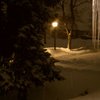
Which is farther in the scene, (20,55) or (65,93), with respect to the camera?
(65,93)

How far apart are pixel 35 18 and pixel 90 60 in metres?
13.2

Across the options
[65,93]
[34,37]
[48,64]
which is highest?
[34,37]

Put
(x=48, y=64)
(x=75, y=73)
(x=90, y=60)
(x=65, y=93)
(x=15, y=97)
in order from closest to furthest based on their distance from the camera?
(x=48, y=64) < (x=15, y=97) < (x=65, y=93) < (x=75, y=73) < (x=90, y=60)

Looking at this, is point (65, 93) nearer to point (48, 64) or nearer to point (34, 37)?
point (48, 64)

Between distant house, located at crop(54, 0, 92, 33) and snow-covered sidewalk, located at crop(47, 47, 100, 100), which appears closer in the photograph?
snow-covered sidewalk, located at crop(47, 47, 100, 100)

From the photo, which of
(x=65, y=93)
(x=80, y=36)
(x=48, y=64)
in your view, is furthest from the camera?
(x=80, y=36)

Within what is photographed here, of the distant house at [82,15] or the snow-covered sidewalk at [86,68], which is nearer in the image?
the snow-covered sidewalk at [86,68]

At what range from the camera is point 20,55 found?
524 inches

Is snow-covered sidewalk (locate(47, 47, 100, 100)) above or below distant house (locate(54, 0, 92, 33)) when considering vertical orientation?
below

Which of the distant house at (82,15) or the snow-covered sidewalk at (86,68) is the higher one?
the distant house at (82,15)

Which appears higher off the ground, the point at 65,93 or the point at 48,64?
the point at 48,64

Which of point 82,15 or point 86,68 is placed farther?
point 82,15

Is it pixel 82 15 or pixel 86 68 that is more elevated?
pixel 82 15

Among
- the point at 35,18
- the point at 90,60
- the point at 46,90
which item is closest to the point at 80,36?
the point at 90,60
